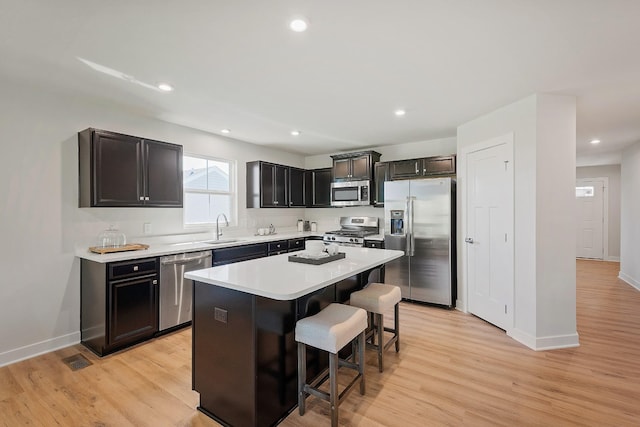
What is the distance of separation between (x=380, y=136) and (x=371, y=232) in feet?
5.63

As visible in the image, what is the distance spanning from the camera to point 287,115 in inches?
143

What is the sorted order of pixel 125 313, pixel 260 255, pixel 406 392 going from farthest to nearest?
pixel 260 255, pixel 125 313, pixel 406 392

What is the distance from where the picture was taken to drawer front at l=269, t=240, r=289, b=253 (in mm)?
4587

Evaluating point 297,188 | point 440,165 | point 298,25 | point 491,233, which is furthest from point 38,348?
point 440,165

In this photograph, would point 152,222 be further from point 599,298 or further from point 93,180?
point 599,298

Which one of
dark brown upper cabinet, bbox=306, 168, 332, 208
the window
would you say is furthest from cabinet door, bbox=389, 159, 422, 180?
the window

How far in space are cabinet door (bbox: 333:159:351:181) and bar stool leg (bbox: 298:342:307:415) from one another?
149 inches

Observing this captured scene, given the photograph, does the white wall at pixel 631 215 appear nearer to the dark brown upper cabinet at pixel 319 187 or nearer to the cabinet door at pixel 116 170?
the dark brown upper cabinet at pixel 319 187

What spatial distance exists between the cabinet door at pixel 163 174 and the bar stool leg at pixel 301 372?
102 inches

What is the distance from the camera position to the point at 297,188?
5727 mm

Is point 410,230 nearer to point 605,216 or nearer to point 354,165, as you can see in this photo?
point 354,165

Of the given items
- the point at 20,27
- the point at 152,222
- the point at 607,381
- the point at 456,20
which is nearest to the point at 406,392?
the point at 607,381

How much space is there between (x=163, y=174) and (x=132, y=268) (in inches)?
47.4

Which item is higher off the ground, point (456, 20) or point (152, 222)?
point (456, 20)
